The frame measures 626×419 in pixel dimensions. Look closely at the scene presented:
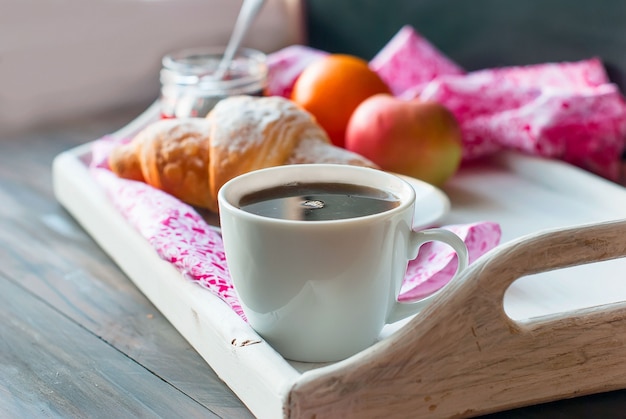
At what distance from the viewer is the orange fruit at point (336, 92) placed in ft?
2.57

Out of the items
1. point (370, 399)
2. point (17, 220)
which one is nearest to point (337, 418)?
point (370, 399)

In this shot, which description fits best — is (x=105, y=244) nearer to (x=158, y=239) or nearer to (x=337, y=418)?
(x=158, y=239)

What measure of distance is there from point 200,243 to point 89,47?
591mm

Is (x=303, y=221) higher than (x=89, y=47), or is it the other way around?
(x=303, y=221)

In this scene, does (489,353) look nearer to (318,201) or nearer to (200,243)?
(318,201)

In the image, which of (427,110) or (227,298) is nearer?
(227,298)

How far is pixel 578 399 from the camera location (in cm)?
46

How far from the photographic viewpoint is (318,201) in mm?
456

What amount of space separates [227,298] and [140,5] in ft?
2.32

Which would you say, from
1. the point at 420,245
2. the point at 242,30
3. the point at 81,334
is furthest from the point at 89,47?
the point at 420,245

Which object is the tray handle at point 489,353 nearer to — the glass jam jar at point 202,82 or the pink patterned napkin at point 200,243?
the pink patterned napkin at point 200,243

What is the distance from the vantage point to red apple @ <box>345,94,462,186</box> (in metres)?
0.72

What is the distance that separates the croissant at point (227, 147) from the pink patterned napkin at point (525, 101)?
20 centimetres

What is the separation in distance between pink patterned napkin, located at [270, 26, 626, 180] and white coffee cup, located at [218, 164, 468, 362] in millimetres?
358
